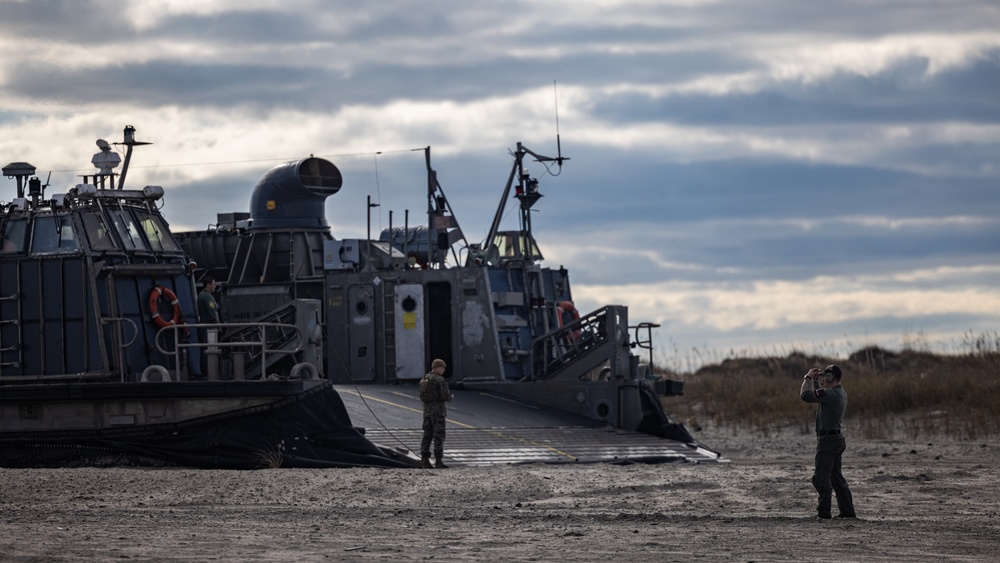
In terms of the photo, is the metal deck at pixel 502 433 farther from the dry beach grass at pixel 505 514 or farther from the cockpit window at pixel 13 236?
the cockpit window at pixel 13 236

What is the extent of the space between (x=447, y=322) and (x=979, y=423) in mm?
9814

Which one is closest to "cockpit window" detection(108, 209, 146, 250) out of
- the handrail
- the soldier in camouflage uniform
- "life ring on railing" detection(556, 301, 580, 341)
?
the handrail

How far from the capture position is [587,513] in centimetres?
1488

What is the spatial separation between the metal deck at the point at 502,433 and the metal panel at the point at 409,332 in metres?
0.80

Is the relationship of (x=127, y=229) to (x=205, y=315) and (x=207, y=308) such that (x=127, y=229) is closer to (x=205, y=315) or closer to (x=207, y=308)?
(x=207, y=308)

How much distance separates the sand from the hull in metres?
0.88

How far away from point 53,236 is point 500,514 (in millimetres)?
8831

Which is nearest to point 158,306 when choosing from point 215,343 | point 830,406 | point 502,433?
point 215,343

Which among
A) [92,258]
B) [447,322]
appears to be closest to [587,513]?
[92,258]

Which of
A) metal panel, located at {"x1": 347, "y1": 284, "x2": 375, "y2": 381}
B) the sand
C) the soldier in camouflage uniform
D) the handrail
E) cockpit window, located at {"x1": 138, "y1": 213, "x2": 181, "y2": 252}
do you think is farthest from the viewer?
metal panel, located at {"x1": 347, "y1": 284, "x2": 375, "y2": 381}

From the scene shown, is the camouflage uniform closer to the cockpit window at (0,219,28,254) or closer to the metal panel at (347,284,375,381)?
the cockpit window at (0,219,28,254)

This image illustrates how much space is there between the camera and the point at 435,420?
66.5 ft

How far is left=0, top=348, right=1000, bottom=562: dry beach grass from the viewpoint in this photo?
38.6ft

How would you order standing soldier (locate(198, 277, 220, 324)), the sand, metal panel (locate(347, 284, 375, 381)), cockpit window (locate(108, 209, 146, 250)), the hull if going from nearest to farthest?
the sand, the hull, cockpit window (locate(108, 209, 146, 250)), standing soldier (locate(198, 277, 220, 324)), metal panel (locate(347, 284, 375, 381))
